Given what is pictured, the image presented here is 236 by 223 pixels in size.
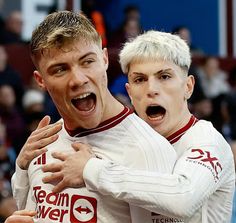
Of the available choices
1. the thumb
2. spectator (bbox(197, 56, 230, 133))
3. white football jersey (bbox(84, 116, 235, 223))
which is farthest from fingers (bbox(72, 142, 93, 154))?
spectator (bbox(197, 56, 230, 133))

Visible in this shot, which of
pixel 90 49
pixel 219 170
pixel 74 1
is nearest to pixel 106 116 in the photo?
pixel 90 49

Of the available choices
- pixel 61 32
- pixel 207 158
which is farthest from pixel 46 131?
pixel 207 158

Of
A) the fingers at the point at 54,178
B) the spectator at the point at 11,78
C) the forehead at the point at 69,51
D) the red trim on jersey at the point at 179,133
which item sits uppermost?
the forehead at the point at 69,51

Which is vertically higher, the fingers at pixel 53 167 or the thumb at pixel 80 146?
the thumb at pixel 80 146

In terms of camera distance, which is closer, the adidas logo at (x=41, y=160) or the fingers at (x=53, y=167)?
the fingers at (x=53, y=167)

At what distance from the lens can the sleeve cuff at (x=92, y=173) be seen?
407 centimetres

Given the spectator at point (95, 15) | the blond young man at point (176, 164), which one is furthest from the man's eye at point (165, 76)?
the spectator at point (95, 15)

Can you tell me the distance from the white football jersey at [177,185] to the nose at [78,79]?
A: 33cm

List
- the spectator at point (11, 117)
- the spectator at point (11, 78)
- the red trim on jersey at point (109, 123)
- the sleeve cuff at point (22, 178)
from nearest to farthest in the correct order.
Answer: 1. the red trim on jersey at point (109, 123)
2. the sleeve cuff at point (22, 178)
3. the spectator at point (11, 117)
4. the spectator at point (11, 78)

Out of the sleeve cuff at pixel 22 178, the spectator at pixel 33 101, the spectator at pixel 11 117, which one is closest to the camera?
the sleeve cuff at pixel 22 178

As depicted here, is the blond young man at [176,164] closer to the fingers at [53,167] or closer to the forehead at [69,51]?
the fingers at [53,167]

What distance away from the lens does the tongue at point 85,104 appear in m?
4.19

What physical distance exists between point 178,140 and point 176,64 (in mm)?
408

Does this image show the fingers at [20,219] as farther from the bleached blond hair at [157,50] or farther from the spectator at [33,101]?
the spectator at [33,101]
